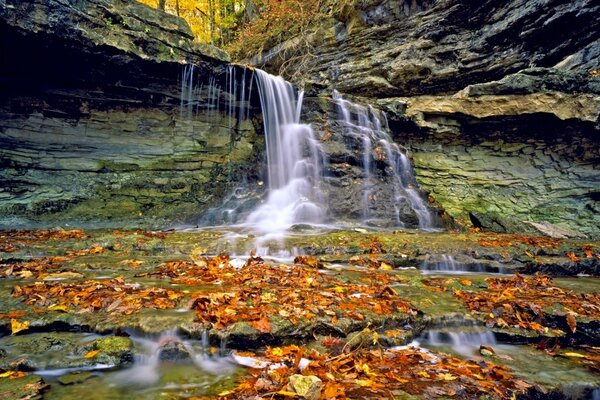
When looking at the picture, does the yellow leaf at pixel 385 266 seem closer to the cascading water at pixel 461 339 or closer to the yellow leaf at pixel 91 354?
the cascading water at pixel 461 339

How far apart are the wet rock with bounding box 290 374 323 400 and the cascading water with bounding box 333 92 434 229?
24.3 ft

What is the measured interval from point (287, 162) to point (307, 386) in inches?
372

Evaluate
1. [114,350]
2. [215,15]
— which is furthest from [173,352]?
[215,15]

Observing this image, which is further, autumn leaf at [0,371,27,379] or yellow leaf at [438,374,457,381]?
yellow leaf at [438,374,457,381]

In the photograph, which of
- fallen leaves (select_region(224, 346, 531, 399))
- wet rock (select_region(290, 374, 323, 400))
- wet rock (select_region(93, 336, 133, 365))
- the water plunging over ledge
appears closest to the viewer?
wet rock (select_region(290, 374, 323, 400))

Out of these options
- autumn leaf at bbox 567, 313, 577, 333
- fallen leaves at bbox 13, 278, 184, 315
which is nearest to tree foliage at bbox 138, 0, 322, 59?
fallen leaves at bbox 13, 278, 184, 315

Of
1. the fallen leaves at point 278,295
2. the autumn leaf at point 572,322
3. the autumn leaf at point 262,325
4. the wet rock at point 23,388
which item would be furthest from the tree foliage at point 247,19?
the wet rock at point 23,388

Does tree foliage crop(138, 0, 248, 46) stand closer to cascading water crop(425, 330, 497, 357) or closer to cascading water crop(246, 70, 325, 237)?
cascading water crop(246, 70, 325, 237)

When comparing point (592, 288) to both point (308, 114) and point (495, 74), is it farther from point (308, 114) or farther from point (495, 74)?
point (495, 74)

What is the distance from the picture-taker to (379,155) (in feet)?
36.1

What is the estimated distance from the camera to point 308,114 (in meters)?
11.9

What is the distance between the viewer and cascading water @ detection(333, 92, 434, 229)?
9.96 metres

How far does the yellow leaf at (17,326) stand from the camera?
2900 millimetres

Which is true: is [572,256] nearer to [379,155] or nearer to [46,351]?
[379,155]
